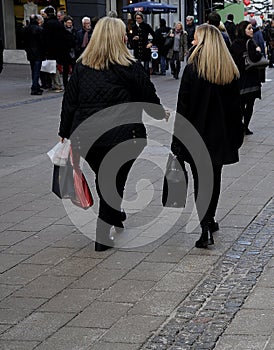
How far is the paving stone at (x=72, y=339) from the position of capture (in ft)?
15.2

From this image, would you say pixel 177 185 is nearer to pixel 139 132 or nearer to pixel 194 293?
pixel 139 132

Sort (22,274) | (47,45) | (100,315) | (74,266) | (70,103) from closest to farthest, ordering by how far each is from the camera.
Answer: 1. (100,315)
2. (22,274)
3. (74,266)
4. (70,103)
5. (47,45)

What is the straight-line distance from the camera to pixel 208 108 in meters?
6.44

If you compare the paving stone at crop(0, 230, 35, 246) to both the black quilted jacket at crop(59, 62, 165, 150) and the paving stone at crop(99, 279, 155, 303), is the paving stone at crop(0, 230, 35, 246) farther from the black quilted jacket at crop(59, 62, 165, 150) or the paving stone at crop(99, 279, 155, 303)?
the paving stone at crop(99, 279, 155, 303)

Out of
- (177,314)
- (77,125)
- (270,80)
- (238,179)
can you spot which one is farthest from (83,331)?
(270,80)

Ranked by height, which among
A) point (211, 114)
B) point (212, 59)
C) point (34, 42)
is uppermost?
point (212, 59)

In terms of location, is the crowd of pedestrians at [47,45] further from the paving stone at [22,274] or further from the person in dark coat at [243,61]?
the paving stone at [22,274]

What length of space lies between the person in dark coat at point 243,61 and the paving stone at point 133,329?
728cm

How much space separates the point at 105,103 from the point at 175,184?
0.87 meters

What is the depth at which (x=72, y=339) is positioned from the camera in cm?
473

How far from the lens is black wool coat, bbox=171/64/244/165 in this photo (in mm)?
6438

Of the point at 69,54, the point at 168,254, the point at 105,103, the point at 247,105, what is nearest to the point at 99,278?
the point at 168,254

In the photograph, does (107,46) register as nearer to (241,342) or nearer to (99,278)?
(99,278)

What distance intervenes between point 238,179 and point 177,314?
4.25m
